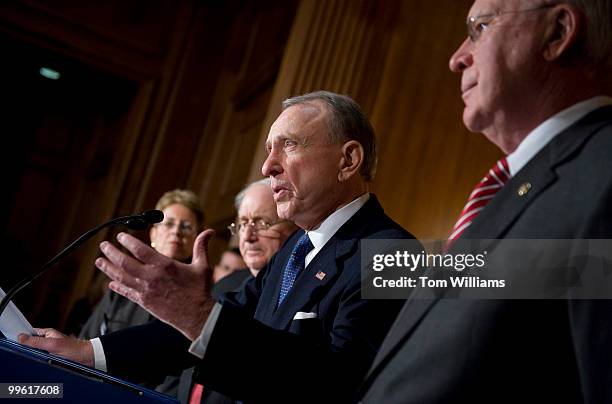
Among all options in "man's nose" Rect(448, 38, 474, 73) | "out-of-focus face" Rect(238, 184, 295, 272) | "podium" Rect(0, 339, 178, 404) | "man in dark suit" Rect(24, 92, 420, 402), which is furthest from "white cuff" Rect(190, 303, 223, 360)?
"out-of-focus face" Rect(238, 184, 295, 272)

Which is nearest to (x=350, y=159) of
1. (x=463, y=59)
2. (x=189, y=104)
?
(x=463, y=59)

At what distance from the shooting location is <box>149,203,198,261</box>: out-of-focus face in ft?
14.0

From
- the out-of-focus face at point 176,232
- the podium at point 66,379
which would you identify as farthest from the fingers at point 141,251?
the out-of-focus face at point 176,232

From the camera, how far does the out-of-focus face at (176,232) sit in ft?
14.0

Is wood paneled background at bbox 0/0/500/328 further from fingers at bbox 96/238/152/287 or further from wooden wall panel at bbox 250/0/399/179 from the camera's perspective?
fingers at bbox 96/238/152/287

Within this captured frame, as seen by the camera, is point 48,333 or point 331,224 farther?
point 331,224

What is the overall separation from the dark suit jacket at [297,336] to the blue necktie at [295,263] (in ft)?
0.12

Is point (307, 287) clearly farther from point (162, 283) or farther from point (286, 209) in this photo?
point (162, 283)

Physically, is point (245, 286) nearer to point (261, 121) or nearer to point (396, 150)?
point (396, 150)

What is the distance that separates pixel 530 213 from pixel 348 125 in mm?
Result: 1171

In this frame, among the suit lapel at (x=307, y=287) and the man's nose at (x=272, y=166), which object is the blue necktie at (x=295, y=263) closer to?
the suit lapel at (x=307, y=287)

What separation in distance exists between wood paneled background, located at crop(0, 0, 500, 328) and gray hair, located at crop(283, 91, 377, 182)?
2.02 m

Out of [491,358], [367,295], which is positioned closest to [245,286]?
[367,295]

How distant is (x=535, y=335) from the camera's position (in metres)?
1.29
